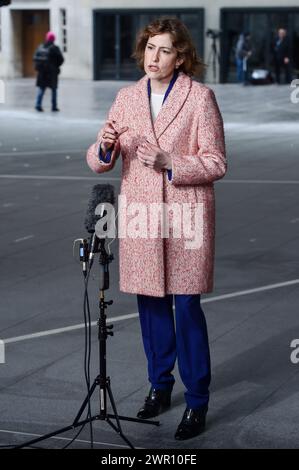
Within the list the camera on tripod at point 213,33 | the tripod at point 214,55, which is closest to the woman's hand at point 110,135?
the camera on tripod at point 213,33

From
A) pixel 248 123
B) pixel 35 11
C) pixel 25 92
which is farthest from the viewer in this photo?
pixel 35 11

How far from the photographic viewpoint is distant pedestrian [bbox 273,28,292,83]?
43656 millimetres

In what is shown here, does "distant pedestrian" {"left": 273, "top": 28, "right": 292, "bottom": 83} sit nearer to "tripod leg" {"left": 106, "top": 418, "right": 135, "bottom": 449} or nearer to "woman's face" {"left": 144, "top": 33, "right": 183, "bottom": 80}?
"woman's face" {"left": 144, "top": 33, "right": 183, "bottom": 80}

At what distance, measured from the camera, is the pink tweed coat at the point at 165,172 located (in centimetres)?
593

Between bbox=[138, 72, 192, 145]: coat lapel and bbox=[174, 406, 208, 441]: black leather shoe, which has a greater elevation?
bbox=[138, 72, 192, 145]: coat lapel

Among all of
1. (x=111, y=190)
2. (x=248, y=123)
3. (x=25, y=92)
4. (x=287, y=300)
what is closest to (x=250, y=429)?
(x=111, y=190)

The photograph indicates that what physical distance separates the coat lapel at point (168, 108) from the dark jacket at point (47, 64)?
25.1m

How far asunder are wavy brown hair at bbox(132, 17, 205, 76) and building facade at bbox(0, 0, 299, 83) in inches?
1561

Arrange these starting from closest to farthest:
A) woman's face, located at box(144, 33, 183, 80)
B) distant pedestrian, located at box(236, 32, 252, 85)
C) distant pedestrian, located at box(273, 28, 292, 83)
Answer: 1. woman's face, located at box(144, 33, 183, 80)
2. distant pedestrian, located at box(273, 28, 292, 83)
3. distant pedestrian, located at box(236, 32, 252, 85)

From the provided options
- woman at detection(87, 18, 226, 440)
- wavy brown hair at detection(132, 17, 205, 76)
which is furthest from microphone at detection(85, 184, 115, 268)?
wavy brown hair at detection(132, 17, 205, 76)

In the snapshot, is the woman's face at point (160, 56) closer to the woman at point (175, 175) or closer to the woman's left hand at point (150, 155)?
the woman at point (175, 175)

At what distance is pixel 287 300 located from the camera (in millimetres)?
9164
